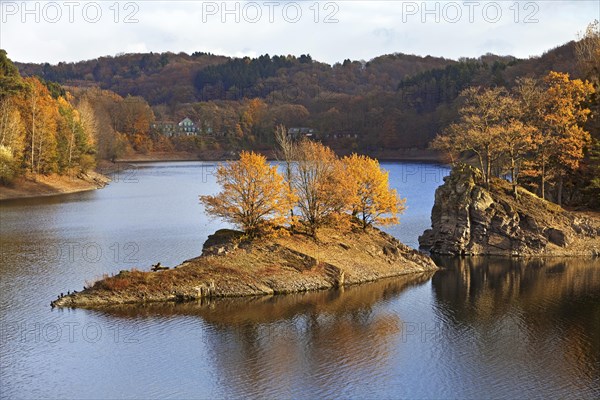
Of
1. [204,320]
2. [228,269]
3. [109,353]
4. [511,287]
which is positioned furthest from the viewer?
[511,287]

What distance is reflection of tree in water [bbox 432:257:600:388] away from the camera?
35.9 m

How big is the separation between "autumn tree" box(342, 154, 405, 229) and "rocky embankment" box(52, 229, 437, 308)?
1.44 m

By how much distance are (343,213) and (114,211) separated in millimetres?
37526

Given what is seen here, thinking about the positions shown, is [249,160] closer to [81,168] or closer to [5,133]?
[5,133]

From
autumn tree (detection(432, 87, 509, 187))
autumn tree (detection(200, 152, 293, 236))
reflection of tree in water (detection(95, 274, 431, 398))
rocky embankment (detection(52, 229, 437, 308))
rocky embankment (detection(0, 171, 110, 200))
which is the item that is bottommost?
reflection of tree in water (detection(95, 274, 431, 398))

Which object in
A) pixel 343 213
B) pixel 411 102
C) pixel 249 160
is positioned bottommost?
pixel 343 213

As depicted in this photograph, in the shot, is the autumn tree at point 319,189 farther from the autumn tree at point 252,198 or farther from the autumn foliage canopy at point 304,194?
the autumn tree at point 252,198

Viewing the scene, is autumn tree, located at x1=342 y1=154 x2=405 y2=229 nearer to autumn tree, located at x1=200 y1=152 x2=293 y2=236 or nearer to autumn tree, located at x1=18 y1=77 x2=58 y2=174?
autumn tree, located at x1=200 y1=152 x2=293 y2=236

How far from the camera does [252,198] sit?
1969 inches

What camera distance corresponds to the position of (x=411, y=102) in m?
199

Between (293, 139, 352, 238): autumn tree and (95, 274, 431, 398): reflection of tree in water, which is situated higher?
(293, 139, 352, 238): autumn tree

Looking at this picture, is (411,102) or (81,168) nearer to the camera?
(81,168)

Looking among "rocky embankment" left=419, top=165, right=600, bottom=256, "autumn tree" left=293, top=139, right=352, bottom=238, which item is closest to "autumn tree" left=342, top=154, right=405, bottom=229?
"autumn tree" left=293, top=139, right=352, bottom=238

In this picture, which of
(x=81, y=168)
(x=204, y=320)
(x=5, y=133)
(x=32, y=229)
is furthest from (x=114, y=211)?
(x=204, y=320)
